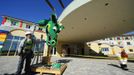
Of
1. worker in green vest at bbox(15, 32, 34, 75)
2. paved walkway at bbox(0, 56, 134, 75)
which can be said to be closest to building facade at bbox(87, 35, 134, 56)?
paved walkway at bbox(0, 56, 134, 75)

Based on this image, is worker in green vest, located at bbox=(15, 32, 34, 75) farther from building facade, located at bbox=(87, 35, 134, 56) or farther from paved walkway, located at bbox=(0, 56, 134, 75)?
building facade, located at bbox=(87, 35, 134, 56)

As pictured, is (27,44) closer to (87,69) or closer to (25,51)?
(25,51)

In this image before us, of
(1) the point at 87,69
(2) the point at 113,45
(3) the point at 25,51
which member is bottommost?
(1) the point at 87,69

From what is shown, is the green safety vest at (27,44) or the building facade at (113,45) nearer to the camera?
the green safety vest at (27,44)

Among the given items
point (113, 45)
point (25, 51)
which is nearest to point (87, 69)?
point (25, 51)

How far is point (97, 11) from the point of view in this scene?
6617 mm

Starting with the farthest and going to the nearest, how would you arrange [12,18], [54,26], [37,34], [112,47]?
1. [112,47]
2. [12,18]
3. [37,34]
4. [54,26]

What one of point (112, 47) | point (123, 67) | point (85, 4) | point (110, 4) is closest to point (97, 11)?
point (110, 4)

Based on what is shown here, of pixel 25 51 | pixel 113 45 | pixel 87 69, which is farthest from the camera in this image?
pixel 113 45

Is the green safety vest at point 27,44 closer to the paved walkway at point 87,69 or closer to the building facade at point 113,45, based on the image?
the paved walkway at point 87,69

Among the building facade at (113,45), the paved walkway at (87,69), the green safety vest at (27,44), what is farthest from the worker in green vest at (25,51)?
the building facade at (113,45)

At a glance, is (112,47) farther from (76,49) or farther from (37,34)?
(37,34)

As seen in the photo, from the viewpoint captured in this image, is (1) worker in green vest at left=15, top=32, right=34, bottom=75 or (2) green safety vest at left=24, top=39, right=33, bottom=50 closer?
(1) worker in green vest at left=15, top=32, right=34, bottom=75

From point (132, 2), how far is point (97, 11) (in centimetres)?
209
